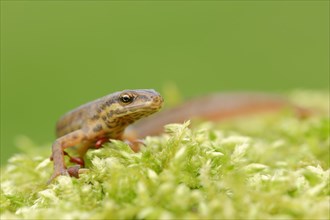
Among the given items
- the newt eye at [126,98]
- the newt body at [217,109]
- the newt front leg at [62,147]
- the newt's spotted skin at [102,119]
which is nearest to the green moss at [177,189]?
the newt front leg at [62,147]

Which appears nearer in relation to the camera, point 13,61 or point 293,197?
point 293,197

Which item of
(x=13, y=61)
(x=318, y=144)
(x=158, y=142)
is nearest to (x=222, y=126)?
(x=318, y=144)

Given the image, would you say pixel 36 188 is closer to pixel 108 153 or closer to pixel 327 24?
pixel 108 153

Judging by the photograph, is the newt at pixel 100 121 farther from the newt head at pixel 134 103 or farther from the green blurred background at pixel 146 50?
the green blurred background at pixel 146 50

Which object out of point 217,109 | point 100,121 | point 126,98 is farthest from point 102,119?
point 217,109

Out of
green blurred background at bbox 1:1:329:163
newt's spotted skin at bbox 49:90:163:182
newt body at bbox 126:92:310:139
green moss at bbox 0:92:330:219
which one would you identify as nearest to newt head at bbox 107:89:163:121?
newt's spotted skin at bbox 49:90:163:182

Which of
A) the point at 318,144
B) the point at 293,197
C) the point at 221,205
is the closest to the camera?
the point at 221,205
